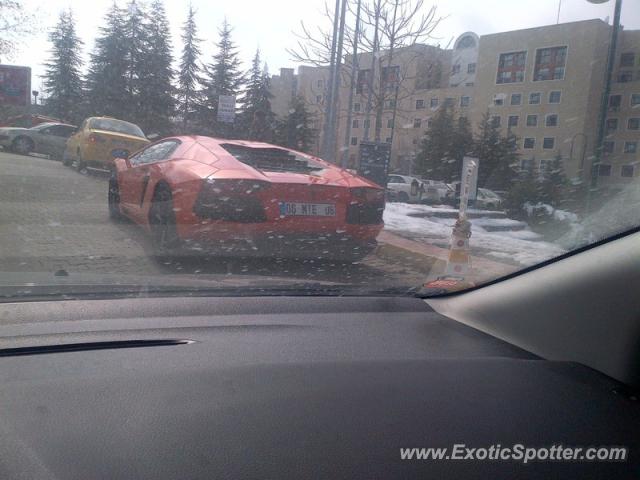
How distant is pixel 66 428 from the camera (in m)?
1.81

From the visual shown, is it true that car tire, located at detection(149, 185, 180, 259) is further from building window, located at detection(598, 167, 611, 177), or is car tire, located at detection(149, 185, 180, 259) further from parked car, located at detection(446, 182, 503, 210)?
parked car, located at detection(446, 182, 503, 210)

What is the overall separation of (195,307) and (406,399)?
4.13 ft

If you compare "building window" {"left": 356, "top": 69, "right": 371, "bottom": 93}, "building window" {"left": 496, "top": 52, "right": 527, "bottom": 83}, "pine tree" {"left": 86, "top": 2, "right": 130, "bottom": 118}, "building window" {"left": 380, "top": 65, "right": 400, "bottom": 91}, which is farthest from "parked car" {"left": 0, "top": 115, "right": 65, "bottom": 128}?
"building window" {"left": 496, "top": 52, "right": 527, "bottom": 83}

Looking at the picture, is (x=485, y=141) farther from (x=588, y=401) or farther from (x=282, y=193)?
(x=588, y=401)

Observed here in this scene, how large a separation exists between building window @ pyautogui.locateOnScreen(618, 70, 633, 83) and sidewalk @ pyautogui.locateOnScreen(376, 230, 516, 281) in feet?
4.90

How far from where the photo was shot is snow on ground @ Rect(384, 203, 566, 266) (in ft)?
11.7

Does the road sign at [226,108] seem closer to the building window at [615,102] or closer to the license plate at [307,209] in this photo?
the license plate at [307,209]

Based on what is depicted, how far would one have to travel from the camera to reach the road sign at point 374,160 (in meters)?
11.5

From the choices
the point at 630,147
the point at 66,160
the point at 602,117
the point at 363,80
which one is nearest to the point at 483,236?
the point at 602,117

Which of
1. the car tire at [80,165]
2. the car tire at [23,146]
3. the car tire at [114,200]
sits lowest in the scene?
the car tire at [114,200]

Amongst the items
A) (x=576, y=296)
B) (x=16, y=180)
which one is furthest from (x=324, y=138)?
(x=576, y=296)

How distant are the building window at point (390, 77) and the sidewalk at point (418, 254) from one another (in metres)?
6.25

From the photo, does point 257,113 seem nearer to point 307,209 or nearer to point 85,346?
point 307,209

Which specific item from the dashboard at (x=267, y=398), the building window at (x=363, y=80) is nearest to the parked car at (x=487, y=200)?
the building window at (x=363, y=80)
